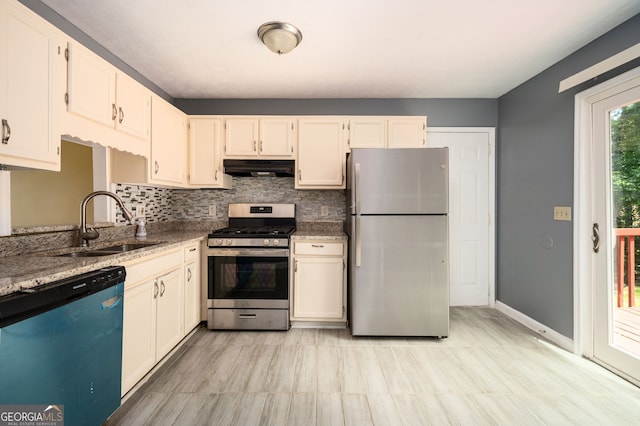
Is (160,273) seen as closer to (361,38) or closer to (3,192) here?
(3,192)

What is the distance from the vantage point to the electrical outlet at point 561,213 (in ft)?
7.61

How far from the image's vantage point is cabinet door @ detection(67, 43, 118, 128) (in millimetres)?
1581

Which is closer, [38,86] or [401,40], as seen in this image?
[38,86]

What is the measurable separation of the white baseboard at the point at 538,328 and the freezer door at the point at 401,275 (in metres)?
0.91

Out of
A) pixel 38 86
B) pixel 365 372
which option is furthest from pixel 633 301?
pixel 38 86

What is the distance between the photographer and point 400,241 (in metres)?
2.49

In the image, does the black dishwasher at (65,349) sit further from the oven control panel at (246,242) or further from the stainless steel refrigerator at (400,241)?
the stainless steel refrigerator at (400,241)

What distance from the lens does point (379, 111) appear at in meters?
3.26

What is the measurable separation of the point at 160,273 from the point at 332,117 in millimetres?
2173

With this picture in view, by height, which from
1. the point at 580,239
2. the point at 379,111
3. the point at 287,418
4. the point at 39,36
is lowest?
the point at 287,418

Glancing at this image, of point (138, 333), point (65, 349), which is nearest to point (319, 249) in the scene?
point (138, 333)

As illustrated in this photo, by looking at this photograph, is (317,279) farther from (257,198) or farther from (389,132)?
(389,132)

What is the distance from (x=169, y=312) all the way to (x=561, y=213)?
10.9 ft

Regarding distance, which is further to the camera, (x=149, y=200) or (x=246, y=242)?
(x=149, y=200)
